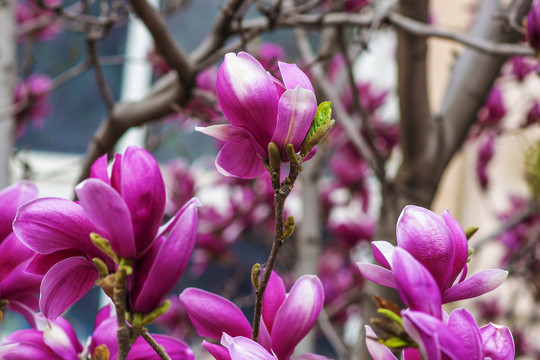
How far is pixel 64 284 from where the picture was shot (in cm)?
32

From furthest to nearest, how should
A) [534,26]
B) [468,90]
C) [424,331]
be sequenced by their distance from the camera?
1. [468,90]
2. [534,26]
3. [424,331]

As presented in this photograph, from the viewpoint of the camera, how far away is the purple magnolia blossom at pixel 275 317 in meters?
0.30

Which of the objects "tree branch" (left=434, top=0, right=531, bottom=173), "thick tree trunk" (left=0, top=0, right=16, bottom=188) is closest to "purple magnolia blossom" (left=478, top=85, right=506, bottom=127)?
"tree branch" (left=434, top=0, right=531, bottom=173)

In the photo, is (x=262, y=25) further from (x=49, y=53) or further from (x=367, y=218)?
(x=49, y=53)

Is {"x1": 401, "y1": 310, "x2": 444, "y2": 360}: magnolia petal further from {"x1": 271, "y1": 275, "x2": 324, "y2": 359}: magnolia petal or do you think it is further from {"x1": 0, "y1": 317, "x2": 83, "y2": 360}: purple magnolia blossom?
{"x1": 0, "y1": 317, "x2": 83, "y2": 360}: purple magnolia blossom

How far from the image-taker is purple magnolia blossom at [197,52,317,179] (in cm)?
31

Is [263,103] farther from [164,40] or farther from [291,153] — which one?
[164,40]

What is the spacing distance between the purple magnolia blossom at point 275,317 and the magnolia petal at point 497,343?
0.09m

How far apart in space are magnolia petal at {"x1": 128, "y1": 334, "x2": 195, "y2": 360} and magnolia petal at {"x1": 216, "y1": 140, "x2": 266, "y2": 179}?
4.3 inches

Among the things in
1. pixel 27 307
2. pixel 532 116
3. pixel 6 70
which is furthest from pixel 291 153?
pixel 532 116

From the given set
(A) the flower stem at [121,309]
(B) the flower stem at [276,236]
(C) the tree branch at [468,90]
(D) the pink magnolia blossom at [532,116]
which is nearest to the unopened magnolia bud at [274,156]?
(B) the flower stem at [276,236]

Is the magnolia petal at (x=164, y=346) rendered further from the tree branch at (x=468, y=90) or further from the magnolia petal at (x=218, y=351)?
the tree branch at (x=468, y=90)

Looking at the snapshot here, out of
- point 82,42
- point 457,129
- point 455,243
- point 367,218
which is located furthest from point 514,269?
point 82,42

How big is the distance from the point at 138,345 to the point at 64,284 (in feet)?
0.19
